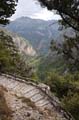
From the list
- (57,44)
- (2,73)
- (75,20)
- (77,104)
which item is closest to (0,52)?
(77,104)

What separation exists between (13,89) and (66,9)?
19.8ft

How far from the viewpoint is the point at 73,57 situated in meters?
20.9

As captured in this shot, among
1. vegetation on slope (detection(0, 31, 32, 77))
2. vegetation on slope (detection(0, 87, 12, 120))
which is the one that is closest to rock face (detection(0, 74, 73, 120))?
vegetation on slope (detection(0, 87, 12, 120))

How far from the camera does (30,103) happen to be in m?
18.6

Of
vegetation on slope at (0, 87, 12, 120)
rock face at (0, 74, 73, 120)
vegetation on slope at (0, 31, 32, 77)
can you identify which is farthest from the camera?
vegetation on slope at (0, 31, 32, 77)

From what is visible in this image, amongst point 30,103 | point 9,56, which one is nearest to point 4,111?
point 30,103

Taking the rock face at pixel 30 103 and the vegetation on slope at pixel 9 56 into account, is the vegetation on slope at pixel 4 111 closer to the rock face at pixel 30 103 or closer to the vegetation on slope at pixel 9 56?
the rock face at pixel 30 103

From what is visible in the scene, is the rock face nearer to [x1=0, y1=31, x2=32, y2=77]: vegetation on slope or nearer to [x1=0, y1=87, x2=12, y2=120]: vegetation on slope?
[x1=0, y1=87, x2=12, y2=120]: vegetation on slope

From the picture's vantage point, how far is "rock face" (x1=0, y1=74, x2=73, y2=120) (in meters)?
17.3

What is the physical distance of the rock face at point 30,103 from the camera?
17.3 metres

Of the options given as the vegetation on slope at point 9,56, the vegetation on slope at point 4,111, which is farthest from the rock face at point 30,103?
the vegetation on slope at point 9,56

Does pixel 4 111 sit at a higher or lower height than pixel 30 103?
higher

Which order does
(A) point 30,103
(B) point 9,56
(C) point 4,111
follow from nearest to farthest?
(C) point 4,111 < (A) point 30,103 < (B) point 9,56

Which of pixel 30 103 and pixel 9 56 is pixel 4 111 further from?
pixel 9 56
